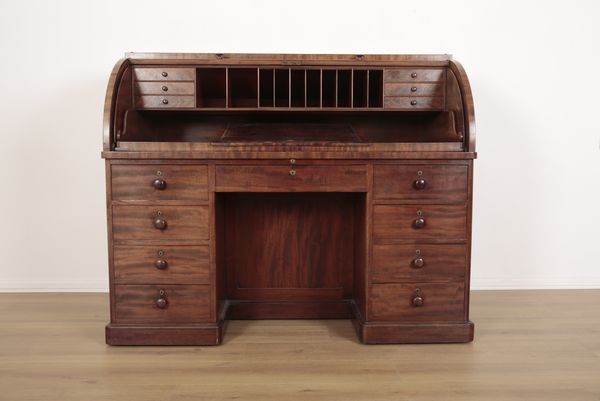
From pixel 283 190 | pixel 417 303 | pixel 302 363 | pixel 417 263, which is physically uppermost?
pixel 283 190

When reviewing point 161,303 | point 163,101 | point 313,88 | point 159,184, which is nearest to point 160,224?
point 159,184

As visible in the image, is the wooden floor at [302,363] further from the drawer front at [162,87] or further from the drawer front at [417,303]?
the drawer front at [162,87]

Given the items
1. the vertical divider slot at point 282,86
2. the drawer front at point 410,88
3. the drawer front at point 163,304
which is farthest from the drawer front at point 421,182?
the drawer front at point 163,304

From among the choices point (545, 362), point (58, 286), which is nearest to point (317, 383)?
point (545, 362)

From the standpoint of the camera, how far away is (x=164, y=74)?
255cm

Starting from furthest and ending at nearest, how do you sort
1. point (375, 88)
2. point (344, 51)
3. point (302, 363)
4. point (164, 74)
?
point (344, 51)
point (375, 88)
point (164, 74)
point (302, 363)

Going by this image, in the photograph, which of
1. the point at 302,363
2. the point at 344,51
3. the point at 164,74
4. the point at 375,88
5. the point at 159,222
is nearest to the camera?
the point at 302,363

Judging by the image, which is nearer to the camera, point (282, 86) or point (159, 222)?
point (159, 222)

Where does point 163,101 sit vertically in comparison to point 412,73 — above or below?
below

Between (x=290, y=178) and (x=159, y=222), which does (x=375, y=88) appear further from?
(x=159, y=222)

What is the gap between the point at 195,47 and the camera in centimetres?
297

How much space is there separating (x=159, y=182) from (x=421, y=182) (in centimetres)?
110

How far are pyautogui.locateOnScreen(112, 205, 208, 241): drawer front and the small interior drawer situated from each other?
0.65 m

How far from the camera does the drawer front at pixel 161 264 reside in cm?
225
